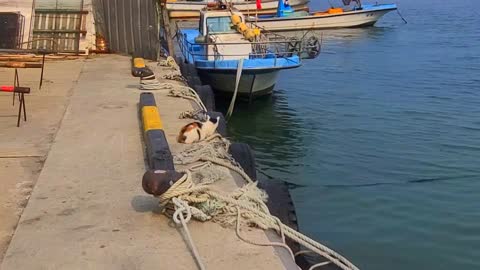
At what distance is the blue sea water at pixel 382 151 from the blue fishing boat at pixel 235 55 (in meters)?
0.88

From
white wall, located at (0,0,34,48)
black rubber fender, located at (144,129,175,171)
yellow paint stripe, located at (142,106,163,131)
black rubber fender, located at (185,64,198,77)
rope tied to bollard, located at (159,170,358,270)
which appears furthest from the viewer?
black rubber fender, located at (185,64,198,77)

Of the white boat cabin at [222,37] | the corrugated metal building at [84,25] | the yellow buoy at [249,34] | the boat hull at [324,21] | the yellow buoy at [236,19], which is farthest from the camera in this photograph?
the boat hull at [324,21]

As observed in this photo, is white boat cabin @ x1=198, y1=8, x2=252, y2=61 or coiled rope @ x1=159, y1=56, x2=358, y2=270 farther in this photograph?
white boat cabin @ x1=198, y1=8, x2=252, y2=61

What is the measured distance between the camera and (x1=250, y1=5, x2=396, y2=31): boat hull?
3422cm

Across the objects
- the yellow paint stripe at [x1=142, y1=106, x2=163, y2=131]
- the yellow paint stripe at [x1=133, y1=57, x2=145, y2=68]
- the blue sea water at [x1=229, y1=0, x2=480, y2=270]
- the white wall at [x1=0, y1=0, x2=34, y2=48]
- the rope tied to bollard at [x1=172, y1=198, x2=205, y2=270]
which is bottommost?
the blue sea water at [x1=229, y1=0, x2=480, y2=270]

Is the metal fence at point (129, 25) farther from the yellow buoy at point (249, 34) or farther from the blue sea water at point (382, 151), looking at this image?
the yellow buoy at point (249, 34)

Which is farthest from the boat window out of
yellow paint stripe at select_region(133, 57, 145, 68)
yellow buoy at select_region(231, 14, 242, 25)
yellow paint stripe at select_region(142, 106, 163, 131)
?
yellow paint stripe at select_region(142, 106, 163, 131)

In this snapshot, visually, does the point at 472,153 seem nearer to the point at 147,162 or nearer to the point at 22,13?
the point at 147,162

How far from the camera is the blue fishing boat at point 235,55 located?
15055 mm

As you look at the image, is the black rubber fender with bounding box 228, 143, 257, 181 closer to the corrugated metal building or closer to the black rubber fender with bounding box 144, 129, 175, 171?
the black rubber fender with bounding box 144, 129, 175, 171

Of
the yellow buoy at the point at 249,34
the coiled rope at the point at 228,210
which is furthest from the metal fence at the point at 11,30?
the coiled rope at the point at 228,210

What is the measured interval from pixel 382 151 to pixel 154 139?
7239mm

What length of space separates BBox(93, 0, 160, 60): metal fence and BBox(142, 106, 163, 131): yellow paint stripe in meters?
5.13

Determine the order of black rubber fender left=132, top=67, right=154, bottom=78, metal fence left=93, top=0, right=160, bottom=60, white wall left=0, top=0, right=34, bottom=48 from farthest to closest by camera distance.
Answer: white wall left=0, top=0, right=34, bottom=48 < metal fence left=93, top=0, right=160, bottom=60 < black rubber fender left=132, top=67, right=154, bottom=78
